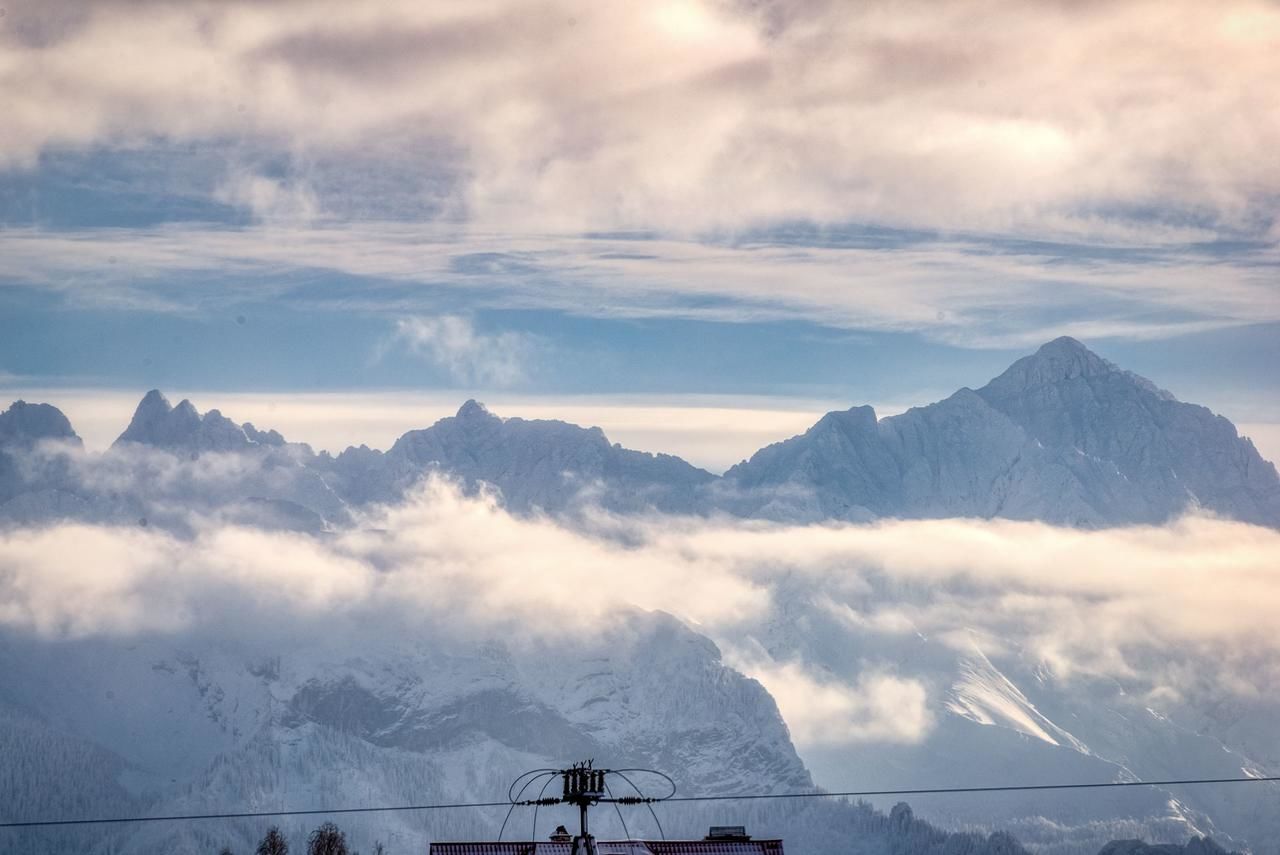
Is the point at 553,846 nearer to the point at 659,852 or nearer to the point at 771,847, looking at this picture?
the point at 659,852

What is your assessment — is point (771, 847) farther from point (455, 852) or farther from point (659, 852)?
point (455, 852)

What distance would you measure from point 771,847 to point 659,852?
9745 mm

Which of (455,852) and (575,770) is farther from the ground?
(575,770)

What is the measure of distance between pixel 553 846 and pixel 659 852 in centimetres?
727

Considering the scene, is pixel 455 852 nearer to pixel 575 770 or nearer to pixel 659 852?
pixel 659 852

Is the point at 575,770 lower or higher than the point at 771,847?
higher

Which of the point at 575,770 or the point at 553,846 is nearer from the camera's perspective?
the point at 575,770

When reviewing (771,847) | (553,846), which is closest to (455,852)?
(553,846)

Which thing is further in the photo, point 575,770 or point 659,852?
point 659,852

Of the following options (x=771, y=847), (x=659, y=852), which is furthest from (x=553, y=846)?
(x=771, y=847)

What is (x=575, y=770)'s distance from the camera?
110 m

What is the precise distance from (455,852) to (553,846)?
9029mm

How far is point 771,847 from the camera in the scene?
133750 millimetres

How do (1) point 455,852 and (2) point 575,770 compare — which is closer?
(2) point 575,770
